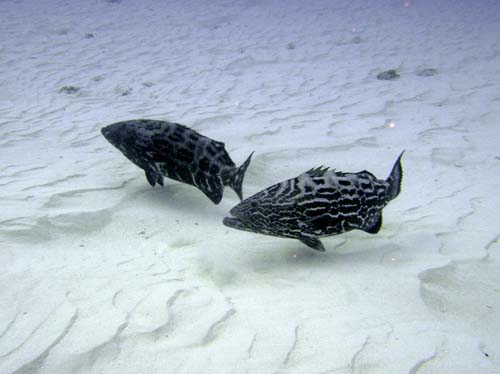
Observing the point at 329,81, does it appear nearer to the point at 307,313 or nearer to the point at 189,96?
the point at 189,96

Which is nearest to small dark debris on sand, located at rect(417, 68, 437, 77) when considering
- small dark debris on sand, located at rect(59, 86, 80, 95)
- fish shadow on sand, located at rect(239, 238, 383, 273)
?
fish shadow on sand, located at rect(239, 238, 383, 273)

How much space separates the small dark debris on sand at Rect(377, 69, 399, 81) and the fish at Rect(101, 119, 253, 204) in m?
8.31

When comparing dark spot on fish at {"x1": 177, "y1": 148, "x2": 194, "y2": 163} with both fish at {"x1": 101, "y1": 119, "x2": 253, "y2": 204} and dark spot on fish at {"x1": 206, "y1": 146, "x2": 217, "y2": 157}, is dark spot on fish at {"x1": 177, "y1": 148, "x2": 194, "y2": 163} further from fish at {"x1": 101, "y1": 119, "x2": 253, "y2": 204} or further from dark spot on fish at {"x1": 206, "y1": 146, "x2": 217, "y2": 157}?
dark spot on fish at {"x1": 206, "y1": 146, "x2": 217, "y2": 157}

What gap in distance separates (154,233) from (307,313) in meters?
2.00

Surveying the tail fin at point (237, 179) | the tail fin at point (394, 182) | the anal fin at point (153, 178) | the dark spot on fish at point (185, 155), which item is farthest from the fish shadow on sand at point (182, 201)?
the tail fin at point (394, 182)

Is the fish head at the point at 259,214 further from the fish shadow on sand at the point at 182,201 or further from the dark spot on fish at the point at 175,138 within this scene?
the dark spot on fish at the point at 175,138

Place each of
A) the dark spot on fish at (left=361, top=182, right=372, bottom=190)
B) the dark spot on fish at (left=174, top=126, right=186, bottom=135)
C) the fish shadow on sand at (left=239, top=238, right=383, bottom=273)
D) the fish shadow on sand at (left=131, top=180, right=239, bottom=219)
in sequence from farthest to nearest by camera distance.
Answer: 1. the fish shadow on sand at (left=131, top=180, right=239, bottom=219)
2. the dark spot on fish at (left=174, top=126, right=186, bottom=135)
3. the fish shadow on sand at (left=239, top=238, right=383, bottom=273)
4. the dark spot on fish at (left=361, top=182, right=372, bottom=190)

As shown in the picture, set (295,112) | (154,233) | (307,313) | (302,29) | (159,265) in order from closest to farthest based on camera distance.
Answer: (307,313) → (159,265) → (154,233) → (295,112) → (302,29)

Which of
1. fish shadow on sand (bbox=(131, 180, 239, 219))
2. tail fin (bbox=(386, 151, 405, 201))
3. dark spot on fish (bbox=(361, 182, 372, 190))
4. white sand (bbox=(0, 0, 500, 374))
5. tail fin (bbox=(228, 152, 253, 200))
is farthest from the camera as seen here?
fish shadow on sand (bbox=(131, 180, 239, 219))

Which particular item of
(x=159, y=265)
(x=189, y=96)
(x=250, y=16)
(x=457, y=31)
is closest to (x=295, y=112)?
(x=189, y=96)

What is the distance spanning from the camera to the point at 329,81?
11.3m

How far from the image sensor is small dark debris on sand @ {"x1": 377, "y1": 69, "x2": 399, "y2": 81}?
1120cm

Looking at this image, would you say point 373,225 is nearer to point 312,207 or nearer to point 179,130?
point 312,207

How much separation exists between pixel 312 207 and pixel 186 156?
1.80 meters
